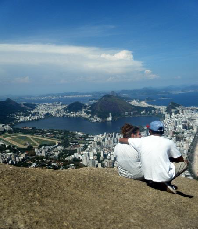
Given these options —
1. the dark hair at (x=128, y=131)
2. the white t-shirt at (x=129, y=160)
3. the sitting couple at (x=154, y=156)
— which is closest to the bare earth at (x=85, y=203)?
the white t-shirt at (x=129, y=160)

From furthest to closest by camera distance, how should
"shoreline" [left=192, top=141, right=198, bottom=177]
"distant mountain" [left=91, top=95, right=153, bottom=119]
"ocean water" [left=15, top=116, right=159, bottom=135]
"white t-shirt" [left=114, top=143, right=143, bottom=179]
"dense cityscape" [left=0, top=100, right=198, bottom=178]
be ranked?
"distant mountain" [left=91, top=95, right=153, bottom=119]
"ocean water" [left=15, top=116, right=159, bottom=135]
"dense cityscape" [left=0, top=100, right=198, bottom=178]
"shoreline" [left=192, top=141, right=198, bottom=177]
"white t-shirt" [left=114, top=143, right=143, bottom=179]

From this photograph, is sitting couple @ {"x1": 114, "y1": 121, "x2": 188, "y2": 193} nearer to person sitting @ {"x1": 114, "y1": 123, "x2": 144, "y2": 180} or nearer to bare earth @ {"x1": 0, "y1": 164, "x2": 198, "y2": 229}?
person sitting @ {"x1": 114, "y1": 123, "x2": 144, "y2": 180}

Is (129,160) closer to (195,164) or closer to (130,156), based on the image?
(130,156)

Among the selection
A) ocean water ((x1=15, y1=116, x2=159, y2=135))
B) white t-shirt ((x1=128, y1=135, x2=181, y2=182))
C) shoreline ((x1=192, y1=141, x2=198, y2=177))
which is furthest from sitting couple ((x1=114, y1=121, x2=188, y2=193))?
ocean water ((x1=15, y1=116, x2=159, y2=135))

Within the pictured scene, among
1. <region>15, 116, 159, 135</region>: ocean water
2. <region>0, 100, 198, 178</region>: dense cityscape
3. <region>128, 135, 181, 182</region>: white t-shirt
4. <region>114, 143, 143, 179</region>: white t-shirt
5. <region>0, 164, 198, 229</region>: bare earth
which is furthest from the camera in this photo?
<region>15, 116, 159, 135</region>: ocean water

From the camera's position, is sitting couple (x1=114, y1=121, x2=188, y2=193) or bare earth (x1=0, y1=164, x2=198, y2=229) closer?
bare earth (x1=0, y1=164, x2=198, y2=229)

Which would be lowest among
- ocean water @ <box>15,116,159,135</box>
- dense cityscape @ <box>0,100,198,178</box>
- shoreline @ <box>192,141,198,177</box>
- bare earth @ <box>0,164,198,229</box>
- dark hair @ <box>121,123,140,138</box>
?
ocean water @ <box>15,116,159,135</box>

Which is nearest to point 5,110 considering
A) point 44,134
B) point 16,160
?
point 44,134
